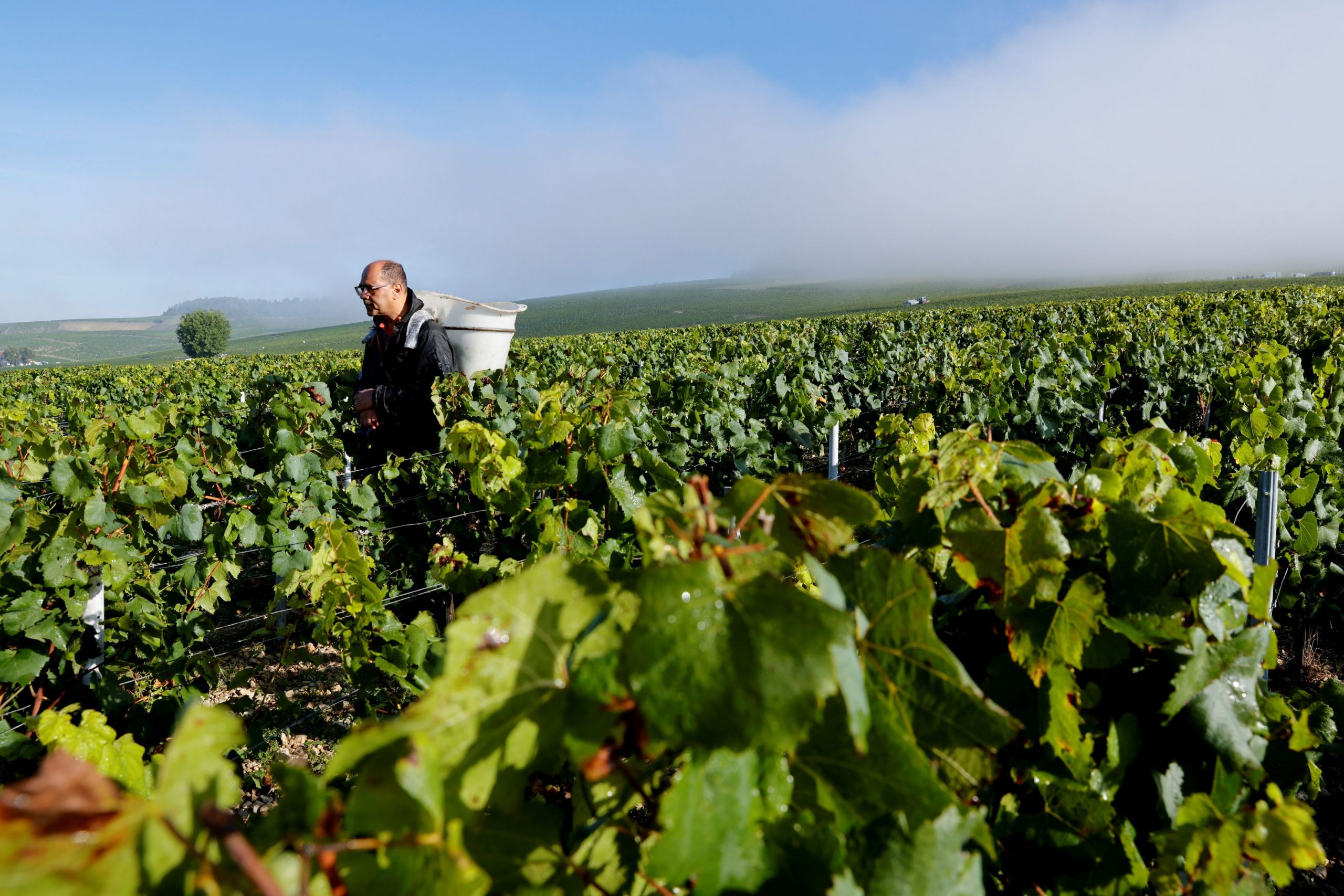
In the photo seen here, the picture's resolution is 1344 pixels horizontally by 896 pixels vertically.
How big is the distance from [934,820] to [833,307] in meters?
93.1

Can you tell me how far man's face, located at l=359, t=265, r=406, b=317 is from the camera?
12.8 feet

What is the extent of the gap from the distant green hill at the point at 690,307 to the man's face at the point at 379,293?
49.8m

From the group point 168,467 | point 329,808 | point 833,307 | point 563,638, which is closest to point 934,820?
point 563,638

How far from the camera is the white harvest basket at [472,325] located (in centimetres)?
424

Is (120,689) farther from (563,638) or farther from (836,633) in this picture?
(836,633)

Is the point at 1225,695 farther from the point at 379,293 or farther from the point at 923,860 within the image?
the point at 379,293

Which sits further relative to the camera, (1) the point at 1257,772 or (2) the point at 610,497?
(2) the point at 610,497

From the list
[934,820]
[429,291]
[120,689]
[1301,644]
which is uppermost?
[429,291]

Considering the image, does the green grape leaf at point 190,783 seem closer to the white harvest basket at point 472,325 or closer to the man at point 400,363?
the man at point 400,363

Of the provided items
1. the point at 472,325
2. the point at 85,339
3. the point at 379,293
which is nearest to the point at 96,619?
the point at 379,293

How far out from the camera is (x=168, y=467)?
10.1ft

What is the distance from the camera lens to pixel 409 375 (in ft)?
13.5

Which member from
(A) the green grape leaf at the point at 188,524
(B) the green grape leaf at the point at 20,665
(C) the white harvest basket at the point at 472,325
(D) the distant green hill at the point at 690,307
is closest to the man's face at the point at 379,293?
(C) the white harvest basket at the point at 472,325

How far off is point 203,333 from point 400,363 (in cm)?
10945
